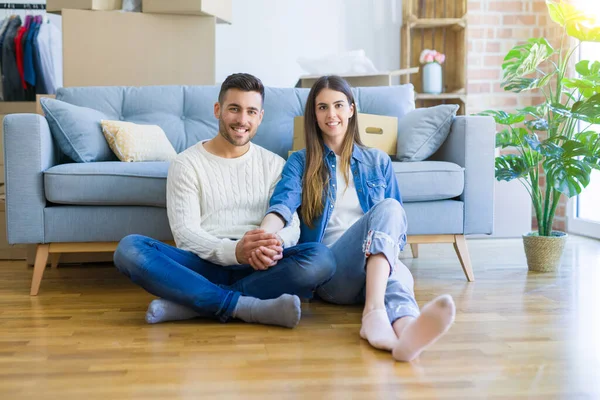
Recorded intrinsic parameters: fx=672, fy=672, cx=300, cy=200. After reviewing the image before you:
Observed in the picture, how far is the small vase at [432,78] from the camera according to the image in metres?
4.47

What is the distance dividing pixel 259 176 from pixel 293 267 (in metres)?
0.36

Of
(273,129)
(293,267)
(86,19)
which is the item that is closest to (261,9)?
(86,19)

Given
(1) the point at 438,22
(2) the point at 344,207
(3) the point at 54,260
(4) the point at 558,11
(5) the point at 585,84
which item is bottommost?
(3) the point at 54,260

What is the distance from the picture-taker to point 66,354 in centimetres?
165

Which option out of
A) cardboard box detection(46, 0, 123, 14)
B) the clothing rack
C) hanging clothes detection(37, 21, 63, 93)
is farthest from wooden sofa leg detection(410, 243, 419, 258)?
the clothing rack

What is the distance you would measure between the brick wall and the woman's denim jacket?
2.49 metres

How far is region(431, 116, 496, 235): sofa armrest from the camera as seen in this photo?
262 centimetres

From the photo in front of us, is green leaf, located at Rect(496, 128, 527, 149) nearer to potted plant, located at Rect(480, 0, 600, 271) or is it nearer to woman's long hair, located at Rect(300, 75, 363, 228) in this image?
potted plant, located at Rect(480, 0, 600, 271)

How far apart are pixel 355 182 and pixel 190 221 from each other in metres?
0.54

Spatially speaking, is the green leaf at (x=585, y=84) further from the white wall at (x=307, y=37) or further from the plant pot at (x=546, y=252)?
the white wall at (x=307, y=37)

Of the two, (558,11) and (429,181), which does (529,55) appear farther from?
(429,181)

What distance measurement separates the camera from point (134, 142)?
274cm

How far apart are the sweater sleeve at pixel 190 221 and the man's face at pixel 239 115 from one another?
170 mm

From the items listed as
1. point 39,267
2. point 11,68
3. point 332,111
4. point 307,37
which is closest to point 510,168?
point 332,111
